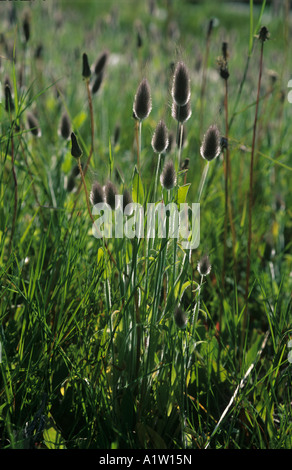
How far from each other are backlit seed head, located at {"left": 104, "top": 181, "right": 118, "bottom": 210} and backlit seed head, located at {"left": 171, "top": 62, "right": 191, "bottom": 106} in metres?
0.17

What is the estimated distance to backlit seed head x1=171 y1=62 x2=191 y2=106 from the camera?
78cm

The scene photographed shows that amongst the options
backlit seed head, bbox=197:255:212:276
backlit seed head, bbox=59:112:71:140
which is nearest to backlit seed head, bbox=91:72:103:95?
backlit seed head, bbox=59:112:71:140

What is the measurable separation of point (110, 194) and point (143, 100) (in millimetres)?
165

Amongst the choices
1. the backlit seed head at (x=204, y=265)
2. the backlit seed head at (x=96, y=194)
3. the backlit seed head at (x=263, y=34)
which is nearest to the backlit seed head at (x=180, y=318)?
the backlit seed head at (x=204, y=265)

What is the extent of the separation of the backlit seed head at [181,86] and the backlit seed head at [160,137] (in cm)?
5

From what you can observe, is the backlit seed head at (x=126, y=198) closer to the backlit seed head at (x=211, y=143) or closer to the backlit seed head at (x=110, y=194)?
the backlit seed head at (x=110, y=194)

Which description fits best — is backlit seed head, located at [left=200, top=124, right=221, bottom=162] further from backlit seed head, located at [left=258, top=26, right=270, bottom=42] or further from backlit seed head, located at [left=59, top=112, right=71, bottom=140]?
backlit seed head, located at [left=59, top=112, right=71, bottom=140]

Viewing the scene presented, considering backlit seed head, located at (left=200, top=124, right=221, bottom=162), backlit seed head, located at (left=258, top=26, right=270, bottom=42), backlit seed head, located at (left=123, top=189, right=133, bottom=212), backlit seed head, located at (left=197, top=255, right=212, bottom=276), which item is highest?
backlit seed head, located at (left=258, top=26, right=270, bottom=42)

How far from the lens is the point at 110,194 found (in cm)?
81

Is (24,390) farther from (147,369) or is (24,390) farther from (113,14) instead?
(113,14)

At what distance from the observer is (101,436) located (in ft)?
2.52

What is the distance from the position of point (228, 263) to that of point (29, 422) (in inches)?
27.8

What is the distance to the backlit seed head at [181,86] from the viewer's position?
0.78m
